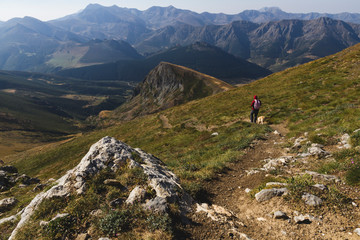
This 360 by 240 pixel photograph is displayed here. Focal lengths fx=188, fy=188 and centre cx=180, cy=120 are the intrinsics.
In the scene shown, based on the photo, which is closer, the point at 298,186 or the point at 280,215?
the point at 280,215

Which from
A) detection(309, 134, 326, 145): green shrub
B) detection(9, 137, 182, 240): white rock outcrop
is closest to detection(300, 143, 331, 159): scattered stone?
detection(309, 134, 326, 145): green shrub

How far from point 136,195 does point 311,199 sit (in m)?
6.79

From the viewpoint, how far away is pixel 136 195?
7.52 meters

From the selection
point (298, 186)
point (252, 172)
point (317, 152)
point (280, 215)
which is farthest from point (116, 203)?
point (317, 152)

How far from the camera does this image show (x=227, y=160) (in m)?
13.5

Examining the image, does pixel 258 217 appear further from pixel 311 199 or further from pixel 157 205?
pixel 157 205

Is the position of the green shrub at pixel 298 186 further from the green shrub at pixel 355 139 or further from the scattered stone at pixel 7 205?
the scattered stone at pixel 7 205

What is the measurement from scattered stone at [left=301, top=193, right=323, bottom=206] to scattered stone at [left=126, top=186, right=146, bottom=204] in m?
6.33

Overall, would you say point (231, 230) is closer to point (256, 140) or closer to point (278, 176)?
point (278, 176)

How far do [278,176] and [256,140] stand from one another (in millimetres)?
7622

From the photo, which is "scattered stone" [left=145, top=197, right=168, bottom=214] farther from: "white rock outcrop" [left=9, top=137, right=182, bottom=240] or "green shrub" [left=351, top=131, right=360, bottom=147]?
"green shrub" [left=351, top=131, right=360, bottom=147]

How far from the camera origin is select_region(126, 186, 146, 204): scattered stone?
7344 mm

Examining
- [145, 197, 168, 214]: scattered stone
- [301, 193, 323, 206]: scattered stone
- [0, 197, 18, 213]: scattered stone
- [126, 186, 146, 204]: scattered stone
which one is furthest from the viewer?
[0, 197, 18, 213]: scattered stone

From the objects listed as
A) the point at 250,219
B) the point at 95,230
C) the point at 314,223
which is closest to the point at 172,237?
the point at 95,230
